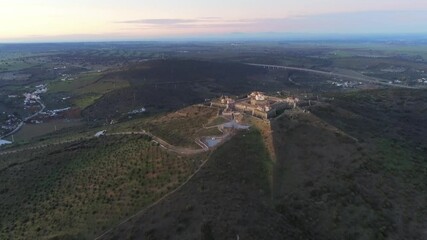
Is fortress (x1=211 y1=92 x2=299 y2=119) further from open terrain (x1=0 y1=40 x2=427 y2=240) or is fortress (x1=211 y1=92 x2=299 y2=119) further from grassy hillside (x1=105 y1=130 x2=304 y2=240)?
grassy hillside (x1=105 y1=130 x2=304 y2=240)

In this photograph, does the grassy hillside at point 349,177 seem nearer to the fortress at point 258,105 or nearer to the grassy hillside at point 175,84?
the fortress at point 258,105

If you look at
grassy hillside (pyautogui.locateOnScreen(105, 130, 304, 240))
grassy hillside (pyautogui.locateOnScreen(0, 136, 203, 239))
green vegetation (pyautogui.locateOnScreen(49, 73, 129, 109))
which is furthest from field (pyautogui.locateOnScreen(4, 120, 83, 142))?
grassy hillside (pyautogui.locateOnScreen(105, 130, 304, 240))

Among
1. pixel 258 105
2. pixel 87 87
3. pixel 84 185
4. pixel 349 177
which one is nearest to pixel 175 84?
pixel 87 87

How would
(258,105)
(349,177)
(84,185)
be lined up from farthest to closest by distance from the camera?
(258,105)
(84,185)
(349,177)

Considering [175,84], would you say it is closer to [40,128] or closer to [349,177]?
[40,128]

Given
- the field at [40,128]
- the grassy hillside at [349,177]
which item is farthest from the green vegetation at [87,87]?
the grassy hillside at [349,177]

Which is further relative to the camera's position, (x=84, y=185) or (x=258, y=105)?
(x=258, y=105)
